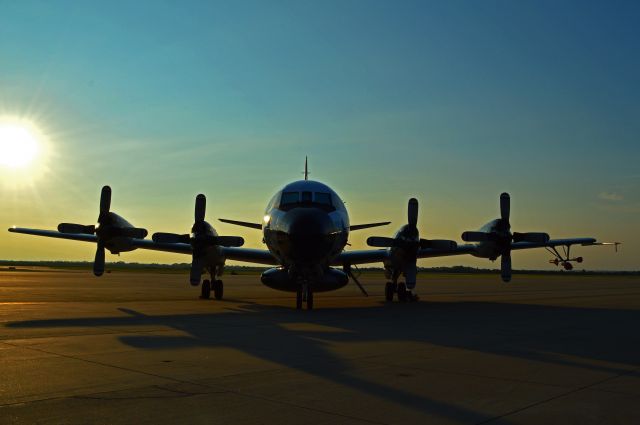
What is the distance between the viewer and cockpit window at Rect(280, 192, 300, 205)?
19.6 metres

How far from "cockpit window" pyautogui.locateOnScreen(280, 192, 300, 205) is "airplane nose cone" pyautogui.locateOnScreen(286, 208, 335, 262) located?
1050 mm

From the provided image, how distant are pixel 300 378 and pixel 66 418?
9.29 ft

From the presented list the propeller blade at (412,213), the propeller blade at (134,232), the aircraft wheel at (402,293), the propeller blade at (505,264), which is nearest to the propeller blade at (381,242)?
the propeller blade at (412,213)

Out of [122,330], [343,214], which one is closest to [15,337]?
[122,330]

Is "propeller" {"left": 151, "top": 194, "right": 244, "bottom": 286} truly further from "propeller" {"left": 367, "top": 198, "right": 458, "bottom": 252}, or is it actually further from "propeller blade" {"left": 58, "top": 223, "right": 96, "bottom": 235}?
"propeller" {"left": 367, "top": 198, "right": 458, "bottom": 252}

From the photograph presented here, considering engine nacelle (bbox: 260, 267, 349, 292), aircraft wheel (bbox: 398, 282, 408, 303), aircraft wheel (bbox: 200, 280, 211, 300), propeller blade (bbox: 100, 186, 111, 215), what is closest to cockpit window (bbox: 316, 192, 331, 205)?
engine nacelle (bbox: 260, 267, 349, 292)

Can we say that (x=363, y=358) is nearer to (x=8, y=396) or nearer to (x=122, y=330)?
(x=8, y=396)

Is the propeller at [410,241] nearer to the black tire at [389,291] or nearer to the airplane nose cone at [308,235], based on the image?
the black tire at [389,291]

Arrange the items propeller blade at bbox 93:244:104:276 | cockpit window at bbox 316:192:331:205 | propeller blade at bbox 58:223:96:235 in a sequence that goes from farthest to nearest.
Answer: propeller blade at bbox 93:244:104:276 < propeller blade at bbox 58:223:96:235 < cockpit window at bbox 316:192:331:205

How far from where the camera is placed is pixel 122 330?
39.4 ft

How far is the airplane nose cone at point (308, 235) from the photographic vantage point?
59.2 ft

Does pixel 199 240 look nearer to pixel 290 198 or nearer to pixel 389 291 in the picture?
pixel 290 198

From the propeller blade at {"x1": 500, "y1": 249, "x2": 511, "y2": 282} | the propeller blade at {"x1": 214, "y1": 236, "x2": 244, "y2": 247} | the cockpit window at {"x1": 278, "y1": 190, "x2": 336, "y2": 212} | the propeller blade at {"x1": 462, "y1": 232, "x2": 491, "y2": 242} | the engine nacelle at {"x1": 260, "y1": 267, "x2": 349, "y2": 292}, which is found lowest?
the engine nacelle at {"x1": 260, "y1": 267, "x2": 349, "y2": 292}

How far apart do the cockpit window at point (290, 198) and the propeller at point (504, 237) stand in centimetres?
745
